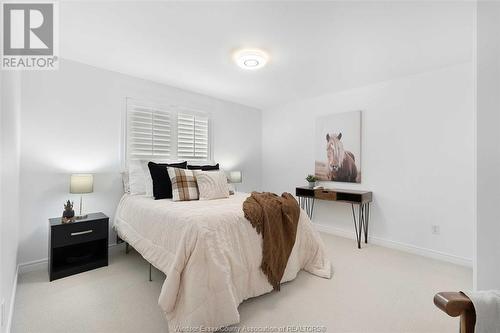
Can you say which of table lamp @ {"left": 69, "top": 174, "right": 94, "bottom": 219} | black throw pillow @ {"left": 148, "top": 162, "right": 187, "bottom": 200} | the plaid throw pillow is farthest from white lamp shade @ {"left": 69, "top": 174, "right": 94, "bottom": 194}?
the plaid throw pillow

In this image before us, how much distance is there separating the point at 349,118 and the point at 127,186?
344cm

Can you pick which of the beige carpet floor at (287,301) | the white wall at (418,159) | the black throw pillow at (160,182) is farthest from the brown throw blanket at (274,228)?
the white wall at (418,159)

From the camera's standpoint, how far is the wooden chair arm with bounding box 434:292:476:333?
33.7 inches

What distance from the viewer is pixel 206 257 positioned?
1.66 meters

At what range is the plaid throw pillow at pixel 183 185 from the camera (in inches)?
107

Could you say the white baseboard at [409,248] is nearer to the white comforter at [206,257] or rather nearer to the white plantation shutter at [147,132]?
the white comforter at [206,257]

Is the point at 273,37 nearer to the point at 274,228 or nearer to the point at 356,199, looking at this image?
the point at 274,228

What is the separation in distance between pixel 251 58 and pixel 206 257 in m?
2.03

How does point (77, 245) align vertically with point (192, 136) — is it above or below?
below

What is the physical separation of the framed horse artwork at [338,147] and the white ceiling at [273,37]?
707mm

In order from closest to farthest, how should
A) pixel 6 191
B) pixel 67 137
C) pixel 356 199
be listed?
pixel 6 191 → pixel 67 137 → pixel 356 199

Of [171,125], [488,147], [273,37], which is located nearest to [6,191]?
[171,125]

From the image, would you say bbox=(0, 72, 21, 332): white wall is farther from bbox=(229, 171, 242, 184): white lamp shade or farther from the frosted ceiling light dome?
bbox=(229, 171, 242, 184): white lamp shade

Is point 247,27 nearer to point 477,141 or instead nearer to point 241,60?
point 241,60
